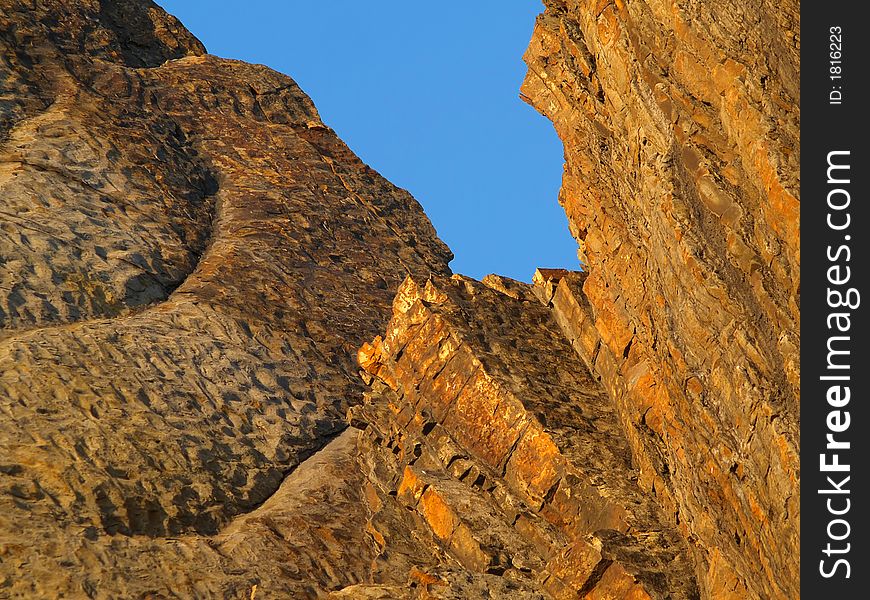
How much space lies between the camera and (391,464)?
5034cm

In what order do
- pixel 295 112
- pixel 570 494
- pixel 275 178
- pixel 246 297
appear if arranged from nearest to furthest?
pixel 570 494 → pixel 246 297 → pixel 275 178 → pixel 295 112

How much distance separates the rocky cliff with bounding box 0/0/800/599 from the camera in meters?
38.0

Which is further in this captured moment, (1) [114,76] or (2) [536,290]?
(1) [114,76]

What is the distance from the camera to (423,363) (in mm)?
50156

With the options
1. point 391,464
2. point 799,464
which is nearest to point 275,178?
point 391,464

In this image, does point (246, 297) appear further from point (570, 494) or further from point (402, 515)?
point (570, 494)
